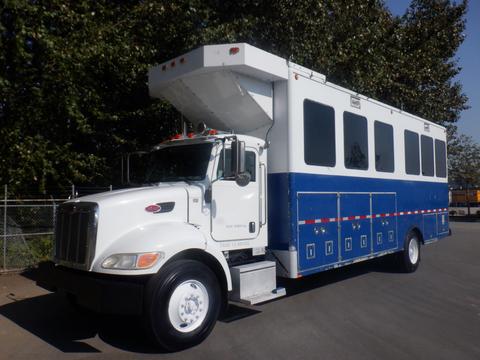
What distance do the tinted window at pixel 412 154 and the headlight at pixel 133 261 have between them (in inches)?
257

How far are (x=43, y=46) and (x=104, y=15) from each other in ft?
6.80

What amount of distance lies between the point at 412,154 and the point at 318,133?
379 cm

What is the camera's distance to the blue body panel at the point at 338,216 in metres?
6.45

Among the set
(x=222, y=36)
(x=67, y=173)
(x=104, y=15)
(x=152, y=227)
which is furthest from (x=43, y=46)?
(x=152, y=227)

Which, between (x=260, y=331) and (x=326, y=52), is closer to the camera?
(x=260, y=331)

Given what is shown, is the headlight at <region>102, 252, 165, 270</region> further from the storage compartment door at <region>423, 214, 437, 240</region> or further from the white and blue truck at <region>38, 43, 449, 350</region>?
the storage compartment door at <region>423, 214, 437, 240</region>

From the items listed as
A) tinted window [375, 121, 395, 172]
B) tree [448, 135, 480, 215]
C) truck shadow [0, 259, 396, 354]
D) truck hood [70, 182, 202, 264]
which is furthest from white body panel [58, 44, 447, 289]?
tree [448, 135, 480, 215]

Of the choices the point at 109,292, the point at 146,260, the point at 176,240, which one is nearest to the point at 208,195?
the point at 176,240

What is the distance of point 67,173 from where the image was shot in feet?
32.8

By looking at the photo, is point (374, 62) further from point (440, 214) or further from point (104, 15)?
point (104, 15)

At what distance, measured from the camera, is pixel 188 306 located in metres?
5.07

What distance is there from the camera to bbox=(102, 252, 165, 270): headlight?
4680 millimetres

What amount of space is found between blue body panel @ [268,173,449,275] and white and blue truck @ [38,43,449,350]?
1.0 inches

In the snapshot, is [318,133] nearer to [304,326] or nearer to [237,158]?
[237,158]
